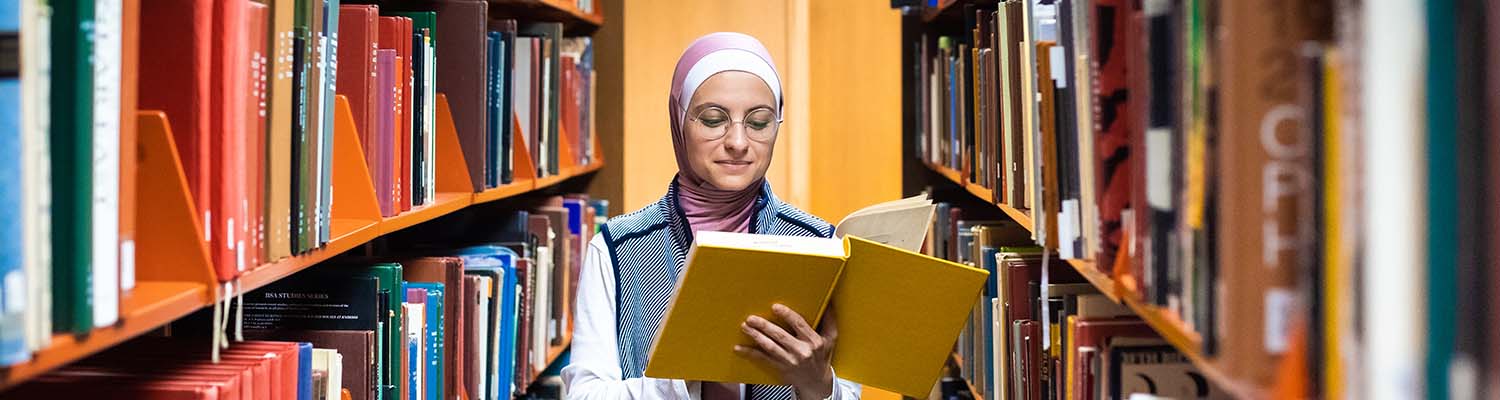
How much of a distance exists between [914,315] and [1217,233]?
0.73 metres

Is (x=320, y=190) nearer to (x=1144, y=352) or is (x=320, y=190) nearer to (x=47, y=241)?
(x=47, y=241)

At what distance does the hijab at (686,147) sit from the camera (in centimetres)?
182

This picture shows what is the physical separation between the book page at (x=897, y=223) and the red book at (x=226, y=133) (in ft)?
2.77

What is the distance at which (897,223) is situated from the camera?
173cm

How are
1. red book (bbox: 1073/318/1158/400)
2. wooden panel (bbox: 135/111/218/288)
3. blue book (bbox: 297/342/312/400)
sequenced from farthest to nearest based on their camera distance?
blue book (bbox: 297/342/312/400), red book (bbox: 1073/318/1158/400), wooden panel (bbox: 135/111/218/288)

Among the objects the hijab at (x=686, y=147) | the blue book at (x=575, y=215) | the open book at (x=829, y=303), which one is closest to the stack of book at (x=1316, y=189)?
the open book at (x=829, y=303)

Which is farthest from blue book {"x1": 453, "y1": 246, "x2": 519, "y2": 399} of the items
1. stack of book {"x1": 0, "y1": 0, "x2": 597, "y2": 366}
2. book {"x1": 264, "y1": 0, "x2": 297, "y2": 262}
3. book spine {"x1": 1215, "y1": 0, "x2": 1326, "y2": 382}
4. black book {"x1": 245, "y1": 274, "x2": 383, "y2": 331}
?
book spine {"x1": 1215, "y1": 0, "x2": 1326, "y2": 382}

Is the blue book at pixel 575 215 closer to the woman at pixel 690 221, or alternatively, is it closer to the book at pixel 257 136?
the woman at pixel 690 221

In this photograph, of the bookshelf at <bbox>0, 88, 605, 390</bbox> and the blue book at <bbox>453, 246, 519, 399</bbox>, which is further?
the blue book at <bbox>453, 246, 519, 399</bbox>

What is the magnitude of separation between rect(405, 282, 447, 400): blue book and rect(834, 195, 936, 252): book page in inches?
25.4

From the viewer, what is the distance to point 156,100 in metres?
1.07

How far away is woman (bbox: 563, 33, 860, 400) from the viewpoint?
1771mm

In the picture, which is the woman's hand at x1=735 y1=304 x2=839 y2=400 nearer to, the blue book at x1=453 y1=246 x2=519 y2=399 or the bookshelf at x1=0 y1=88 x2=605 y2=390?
the bookshelf at x1=0 y1=88 x2=605 y2=390

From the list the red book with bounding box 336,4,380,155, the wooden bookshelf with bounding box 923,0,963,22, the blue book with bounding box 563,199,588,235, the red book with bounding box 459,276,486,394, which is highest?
the wooden bookshelf with bounding box 923,0,963,22
